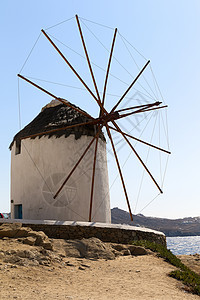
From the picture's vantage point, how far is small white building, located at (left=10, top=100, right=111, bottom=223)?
16.1 meters

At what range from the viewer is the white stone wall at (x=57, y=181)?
16062 millimetres

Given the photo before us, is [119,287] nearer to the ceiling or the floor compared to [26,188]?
nearer to the floor

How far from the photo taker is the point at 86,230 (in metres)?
12.8

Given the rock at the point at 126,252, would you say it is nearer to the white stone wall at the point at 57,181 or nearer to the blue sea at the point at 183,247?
the white stone wall at the point at 57,181

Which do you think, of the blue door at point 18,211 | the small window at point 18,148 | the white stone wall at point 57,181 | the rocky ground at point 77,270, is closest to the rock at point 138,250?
the rocky ground at point 77,270

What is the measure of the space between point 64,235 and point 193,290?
18.9 ft

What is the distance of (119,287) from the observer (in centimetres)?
751

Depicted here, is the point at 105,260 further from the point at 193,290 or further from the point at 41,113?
the point at 41,113

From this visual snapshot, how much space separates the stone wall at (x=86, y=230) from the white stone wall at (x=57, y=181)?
124 inches

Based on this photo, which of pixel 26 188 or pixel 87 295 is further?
pixel 26 188

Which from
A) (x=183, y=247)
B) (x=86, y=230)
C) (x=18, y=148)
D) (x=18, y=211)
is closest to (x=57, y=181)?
(x=18, y=211)

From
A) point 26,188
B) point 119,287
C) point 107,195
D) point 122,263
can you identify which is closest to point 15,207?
point 26,188

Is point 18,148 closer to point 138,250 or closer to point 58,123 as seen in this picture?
point 58,123

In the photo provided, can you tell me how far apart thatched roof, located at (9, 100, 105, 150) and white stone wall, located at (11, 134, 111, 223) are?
0.31 metres
